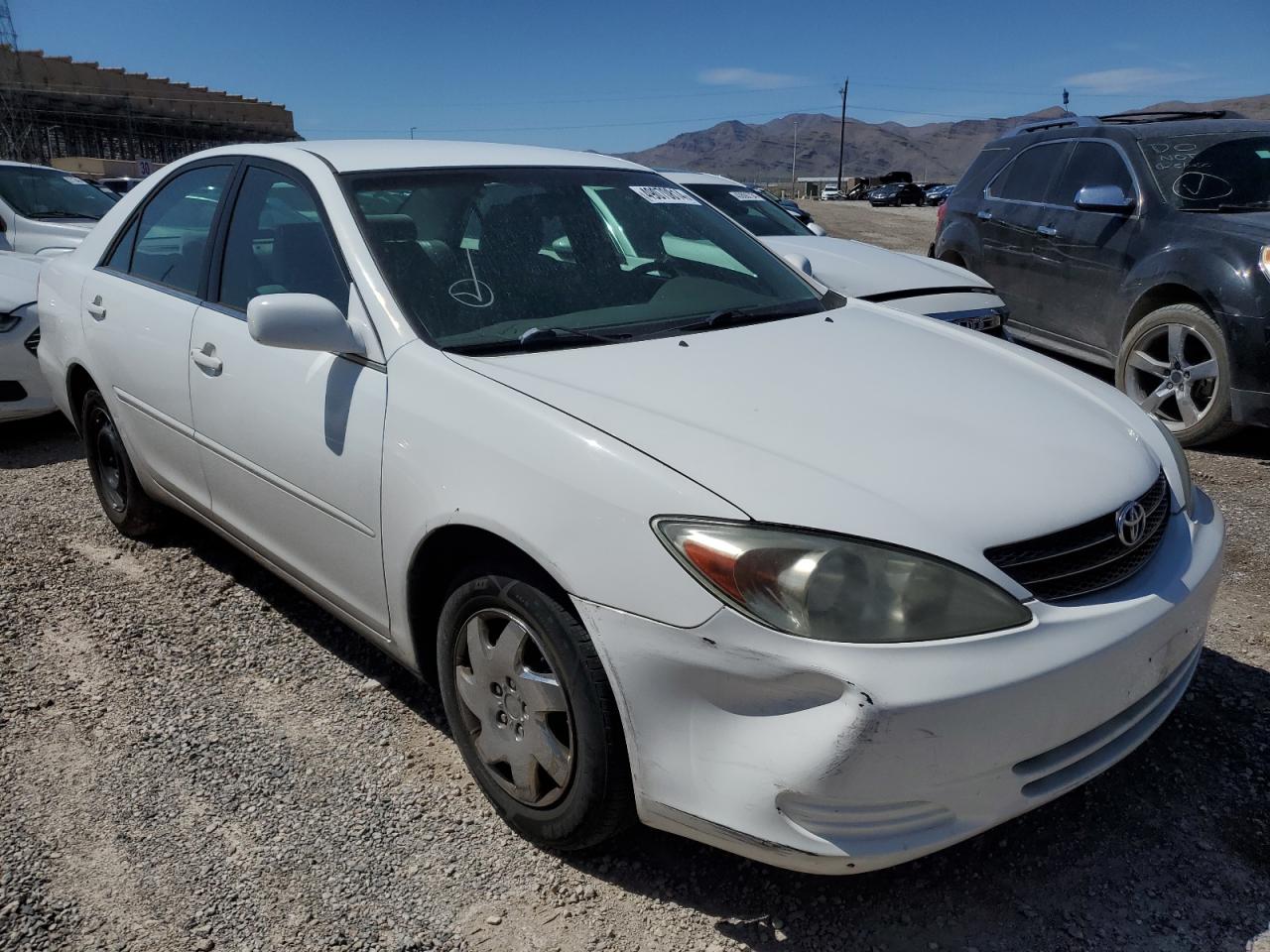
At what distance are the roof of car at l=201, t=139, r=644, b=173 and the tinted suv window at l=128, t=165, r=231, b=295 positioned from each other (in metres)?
0.15

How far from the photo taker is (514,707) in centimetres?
229

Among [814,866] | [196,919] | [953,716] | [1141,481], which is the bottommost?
[196,919]

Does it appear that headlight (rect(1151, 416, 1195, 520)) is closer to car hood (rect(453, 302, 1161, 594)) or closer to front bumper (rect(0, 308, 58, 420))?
car hood (rect(453, 302, 1161, 594))

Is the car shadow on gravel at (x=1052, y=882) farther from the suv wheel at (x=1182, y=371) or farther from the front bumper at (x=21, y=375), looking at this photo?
the front bumper at (x=21, y=375)

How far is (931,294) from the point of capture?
18.2ft

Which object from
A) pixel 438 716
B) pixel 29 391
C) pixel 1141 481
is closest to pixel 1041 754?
pixel 1141 481

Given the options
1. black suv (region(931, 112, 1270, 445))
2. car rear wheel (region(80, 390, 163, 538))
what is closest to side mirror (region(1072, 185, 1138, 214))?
black suv (region(931, 112, 1270, 445))

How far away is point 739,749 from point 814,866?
0.86 feet

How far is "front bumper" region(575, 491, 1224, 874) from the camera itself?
69.2 inches

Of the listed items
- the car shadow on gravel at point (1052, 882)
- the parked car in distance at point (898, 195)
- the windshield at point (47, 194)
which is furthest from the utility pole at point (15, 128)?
the parked car in distance at point (898, 195)

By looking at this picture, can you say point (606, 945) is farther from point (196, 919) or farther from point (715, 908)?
point (196, 919)

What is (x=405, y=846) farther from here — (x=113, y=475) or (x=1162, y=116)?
(x=1162, y=116)

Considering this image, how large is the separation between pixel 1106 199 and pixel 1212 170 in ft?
1.96

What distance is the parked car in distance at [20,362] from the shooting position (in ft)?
18.5
